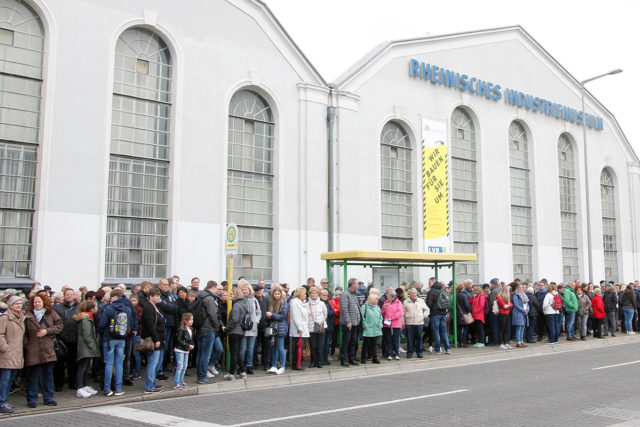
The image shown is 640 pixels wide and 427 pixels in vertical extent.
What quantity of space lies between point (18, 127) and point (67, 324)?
648 centimetres

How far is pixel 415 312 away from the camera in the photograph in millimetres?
14695

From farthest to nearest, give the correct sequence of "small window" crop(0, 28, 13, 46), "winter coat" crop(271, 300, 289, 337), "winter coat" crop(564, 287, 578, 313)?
"winter coat" crop(564, 287, 578, 313) → "small window" crop(0, 28, 13, 46) → "winter coat" crop(271, 300, 289, 337)

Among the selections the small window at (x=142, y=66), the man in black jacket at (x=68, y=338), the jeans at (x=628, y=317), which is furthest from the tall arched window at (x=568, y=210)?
the man in black jacket at (x=68, y=338)

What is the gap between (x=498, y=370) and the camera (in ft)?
43.0

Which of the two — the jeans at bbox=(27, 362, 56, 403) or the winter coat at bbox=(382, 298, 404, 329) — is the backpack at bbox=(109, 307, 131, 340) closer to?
the jeans at bbox=(27, 362, 56, 403)

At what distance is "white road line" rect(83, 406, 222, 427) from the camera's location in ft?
26.2

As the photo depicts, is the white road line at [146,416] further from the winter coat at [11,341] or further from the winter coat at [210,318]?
the winter coat at [210,318]

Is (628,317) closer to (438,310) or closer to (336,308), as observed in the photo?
(438,310)

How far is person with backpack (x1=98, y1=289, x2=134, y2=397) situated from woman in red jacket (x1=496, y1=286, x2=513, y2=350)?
10.0m

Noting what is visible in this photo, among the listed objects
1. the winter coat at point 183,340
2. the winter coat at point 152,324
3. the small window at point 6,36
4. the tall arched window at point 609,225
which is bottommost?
the winter coat at point 183,340

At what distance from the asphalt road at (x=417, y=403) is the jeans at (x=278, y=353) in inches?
42.2

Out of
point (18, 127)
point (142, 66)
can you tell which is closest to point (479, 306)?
point (142, 66)

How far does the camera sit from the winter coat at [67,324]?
10.7 m

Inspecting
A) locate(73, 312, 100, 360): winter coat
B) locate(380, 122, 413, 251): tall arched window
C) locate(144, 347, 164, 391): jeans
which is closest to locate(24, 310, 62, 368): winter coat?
locate(73, 312, 100, 360): winter coat
